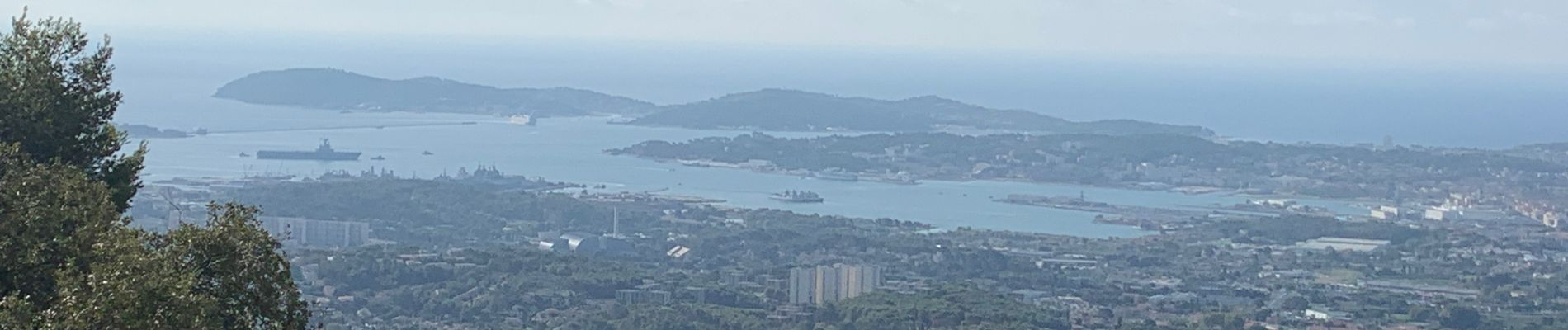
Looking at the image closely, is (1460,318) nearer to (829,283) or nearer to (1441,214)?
(829,283)

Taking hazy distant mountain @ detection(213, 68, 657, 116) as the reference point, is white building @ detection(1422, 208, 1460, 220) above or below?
below

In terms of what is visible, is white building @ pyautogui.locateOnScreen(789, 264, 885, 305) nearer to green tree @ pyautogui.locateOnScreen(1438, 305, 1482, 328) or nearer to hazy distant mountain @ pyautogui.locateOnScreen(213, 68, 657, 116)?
green tree @ pyautogui.locateOnScreen(1438, 305, 1482, 328)

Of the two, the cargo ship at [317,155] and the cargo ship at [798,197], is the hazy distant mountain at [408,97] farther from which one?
the cargo ship at [798,197]

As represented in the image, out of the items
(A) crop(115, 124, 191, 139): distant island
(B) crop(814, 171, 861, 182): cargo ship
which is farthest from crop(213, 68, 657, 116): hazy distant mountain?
(B) crop(814, 171, 861, 182): cargo ship

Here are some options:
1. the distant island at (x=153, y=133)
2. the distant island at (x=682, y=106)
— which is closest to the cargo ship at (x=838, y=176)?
the distant island at (x=682, y=106)

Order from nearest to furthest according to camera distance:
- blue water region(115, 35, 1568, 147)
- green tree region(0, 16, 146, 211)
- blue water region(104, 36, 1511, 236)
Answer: green tree region(0, 16, 146, 211)
blue water region(104, 36, 1511, 236)
blue water region(115, 35, 1568, 147)

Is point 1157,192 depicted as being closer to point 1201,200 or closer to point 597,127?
point 1201,200
